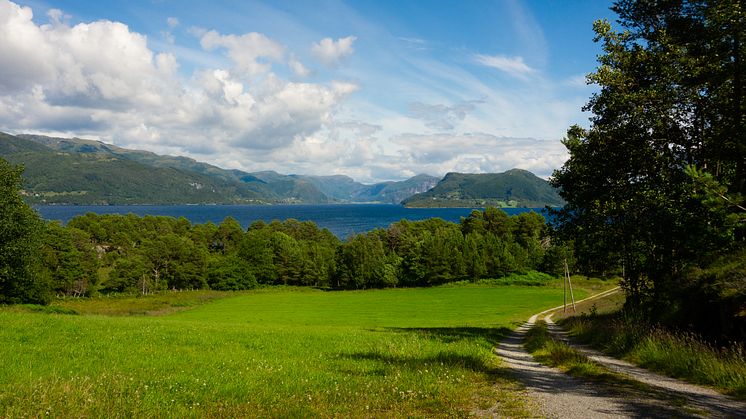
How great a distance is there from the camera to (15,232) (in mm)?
45188

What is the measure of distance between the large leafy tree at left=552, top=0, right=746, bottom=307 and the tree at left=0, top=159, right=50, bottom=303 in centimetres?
5398

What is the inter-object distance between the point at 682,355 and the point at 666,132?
9.35 metres

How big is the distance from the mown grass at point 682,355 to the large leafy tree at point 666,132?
2.51 m

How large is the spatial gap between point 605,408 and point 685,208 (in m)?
10.7

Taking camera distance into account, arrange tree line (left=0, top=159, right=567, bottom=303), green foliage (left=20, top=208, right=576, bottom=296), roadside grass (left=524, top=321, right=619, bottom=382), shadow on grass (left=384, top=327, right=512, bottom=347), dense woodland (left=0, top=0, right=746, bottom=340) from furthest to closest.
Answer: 1. green foliage (left=20, top=208, right=576, bottom=296)
2. tree line (left=0, top=159, right=567, bottom=303)
3. shadow on grass (left=384, top=327, right=512, bottom=347)
4. dense woodland (left=0, top=0, right=746, bottom=340)
5. roadside grass (left=524, top=321, right=619, bottom=382)

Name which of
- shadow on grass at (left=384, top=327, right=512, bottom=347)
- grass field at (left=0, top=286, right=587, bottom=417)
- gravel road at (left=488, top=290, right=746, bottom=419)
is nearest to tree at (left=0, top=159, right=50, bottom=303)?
grass field at (left=0, top=286, right=587, bottom=417)

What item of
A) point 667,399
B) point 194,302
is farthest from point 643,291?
point 194,302

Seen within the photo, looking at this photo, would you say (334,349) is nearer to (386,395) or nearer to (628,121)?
(386,395)

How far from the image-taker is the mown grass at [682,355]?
9445 mm

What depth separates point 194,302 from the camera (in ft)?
250

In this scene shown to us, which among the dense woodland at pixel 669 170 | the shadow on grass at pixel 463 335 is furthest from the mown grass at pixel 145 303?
the dense woodland at pixel 669 170

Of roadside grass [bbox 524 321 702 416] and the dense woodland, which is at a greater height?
the dense woodland

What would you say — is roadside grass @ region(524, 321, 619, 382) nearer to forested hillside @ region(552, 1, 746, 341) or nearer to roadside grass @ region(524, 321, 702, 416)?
roadside grass @ region(524, 321, 702, 416)

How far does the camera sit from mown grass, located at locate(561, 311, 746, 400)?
9.45 metres
